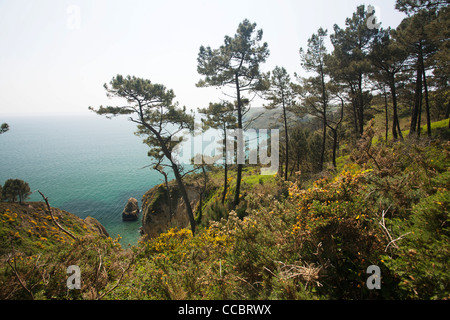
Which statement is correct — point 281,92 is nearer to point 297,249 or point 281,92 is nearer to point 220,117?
point 220,117

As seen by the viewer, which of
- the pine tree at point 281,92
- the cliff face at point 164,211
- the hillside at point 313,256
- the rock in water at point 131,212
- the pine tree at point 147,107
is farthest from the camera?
the rock in water at point 131,212

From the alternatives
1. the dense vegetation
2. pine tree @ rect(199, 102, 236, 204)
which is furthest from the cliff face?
the dense vegetation

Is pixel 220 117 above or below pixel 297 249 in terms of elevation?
above

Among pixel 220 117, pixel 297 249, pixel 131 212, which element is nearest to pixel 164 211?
pixel 131 212

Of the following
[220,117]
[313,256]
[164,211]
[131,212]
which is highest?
[220,117]

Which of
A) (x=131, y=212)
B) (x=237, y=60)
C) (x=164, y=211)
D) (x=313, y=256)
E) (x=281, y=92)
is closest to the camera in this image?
(x=313, y=256)

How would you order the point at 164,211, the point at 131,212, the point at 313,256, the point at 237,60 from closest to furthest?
the point at 313,256 → the point at 237,60 → the point at 164,211 → the point at 131,212

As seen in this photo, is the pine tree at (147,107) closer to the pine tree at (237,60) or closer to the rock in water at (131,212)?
the pine tree at (237,60)

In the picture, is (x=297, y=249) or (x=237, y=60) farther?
(x=237, y=60)

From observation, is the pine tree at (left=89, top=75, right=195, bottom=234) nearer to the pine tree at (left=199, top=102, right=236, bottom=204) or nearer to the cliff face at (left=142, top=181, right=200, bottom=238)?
the pine tree at (left=199, top=102, right=236, bottom=204)

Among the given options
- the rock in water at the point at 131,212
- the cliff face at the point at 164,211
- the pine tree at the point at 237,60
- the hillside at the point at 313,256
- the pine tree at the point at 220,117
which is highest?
the pine tree at the point at 237,60

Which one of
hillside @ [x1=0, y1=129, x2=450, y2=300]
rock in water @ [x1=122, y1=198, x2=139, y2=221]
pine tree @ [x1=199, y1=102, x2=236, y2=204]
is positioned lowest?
rock in water @ [x1=122, y1=198, x2=139, y2=221]

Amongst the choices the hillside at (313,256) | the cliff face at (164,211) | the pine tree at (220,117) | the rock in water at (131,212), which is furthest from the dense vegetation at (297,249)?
the rock in water at (131,212)
